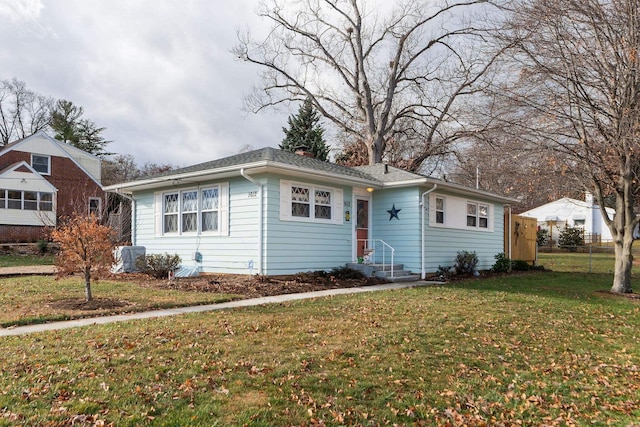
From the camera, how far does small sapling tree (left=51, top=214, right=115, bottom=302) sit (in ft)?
→ 26.2

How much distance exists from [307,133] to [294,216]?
21.8 metres

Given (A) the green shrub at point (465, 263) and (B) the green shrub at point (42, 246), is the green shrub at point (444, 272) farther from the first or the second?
(B) the green shrub at point (42, 246)

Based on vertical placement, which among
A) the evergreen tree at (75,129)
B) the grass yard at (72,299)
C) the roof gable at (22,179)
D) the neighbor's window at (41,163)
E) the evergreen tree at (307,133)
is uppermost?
the evergreen tree at (75,129)

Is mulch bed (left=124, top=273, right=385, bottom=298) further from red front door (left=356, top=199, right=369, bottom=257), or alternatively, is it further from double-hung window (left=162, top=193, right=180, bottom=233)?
double-hung window (left=162, top=193, right=180, bottom=233)

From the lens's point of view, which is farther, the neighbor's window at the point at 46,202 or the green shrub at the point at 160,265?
the neighbor's window at the point at 46,202

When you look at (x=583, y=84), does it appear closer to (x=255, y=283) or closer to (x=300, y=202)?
(x=300, y=202)

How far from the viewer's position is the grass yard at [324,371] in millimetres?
3693

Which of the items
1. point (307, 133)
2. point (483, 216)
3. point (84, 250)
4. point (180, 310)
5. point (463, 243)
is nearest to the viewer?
point (180, 310)

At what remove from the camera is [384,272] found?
13211 mm

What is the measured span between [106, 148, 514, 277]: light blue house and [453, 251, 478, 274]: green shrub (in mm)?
288

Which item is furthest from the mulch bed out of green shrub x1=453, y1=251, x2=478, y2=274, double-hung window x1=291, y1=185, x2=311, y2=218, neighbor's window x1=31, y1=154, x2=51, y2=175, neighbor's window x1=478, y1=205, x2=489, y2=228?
neighbor's window x1=31, y1=154, x2=51, y2=175

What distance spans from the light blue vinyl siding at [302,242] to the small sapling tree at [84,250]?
13.8 feet

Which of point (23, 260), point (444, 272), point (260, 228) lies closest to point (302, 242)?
point (260, 228)

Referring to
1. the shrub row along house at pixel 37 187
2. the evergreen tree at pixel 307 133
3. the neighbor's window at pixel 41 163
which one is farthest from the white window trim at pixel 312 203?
the neighbor's window at pixel 41 163
